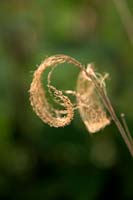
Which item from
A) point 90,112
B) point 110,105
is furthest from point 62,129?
point 110,105

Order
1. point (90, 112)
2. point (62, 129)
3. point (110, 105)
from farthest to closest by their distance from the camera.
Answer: point (62, 129) < point (90, 112) < point (110, 105)

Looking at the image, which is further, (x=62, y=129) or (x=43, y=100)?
(x=62, y=129)

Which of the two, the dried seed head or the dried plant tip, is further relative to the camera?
the dried seed head

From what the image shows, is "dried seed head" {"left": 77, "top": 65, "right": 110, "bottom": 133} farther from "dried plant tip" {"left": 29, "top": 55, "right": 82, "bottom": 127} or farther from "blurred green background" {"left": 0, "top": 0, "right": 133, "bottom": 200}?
"blurred green background" {"left": 0, "top": 0, "right": 133, "bottom": 200}

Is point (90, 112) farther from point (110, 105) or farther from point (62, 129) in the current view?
point (62, 129)

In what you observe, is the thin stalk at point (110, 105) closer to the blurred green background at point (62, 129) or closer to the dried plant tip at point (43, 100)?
the dried plant tip at point (43, 100)

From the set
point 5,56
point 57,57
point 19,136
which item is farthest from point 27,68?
point 57,57

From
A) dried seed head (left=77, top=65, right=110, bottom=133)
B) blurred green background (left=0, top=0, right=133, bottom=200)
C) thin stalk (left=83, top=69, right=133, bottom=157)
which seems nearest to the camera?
thin stalk (left=83, top=69, right=133, bottom=157)

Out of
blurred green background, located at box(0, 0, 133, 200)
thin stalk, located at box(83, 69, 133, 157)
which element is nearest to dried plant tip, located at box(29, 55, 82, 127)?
thin stalk, located at box(83, 69, 133, 157)
